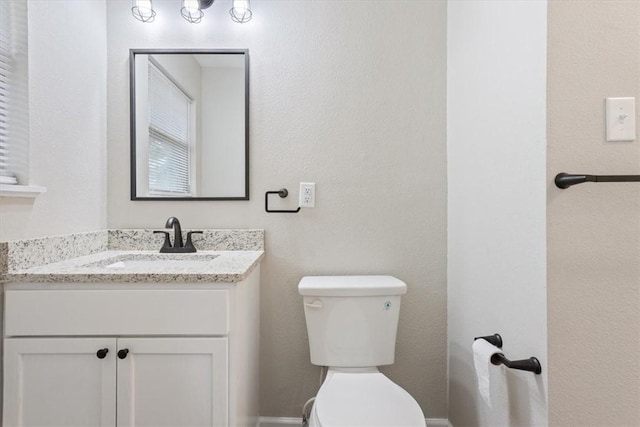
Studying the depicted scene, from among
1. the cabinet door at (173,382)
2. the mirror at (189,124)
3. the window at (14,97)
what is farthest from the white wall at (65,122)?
the cabinet door at (173,382)

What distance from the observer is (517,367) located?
40.3 inches

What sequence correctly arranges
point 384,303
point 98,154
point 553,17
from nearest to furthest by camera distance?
point 553,17
point 384,303
point 98,154

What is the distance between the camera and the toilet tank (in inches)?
60.9

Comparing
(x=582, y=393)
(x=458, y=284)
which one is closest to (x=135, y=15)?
(x=458, y=284)

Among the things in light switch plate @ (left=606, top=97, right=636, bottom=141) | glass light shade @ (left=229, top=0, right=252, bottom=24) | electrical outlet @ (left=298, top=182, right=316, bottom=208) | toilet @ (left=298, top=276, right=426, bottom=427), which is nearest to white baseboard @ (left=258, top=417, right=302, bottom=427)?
toilet @ (left=298, top=276, right=426, bottom=427)

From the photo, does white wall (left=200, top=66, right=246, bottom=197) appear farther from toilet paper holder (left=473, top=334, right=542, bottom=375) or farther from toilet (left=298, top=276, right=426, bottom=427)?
toilet paper holder (left=473, top=334, right=542, bottom=375)

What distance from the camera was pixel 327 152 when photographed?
69.6 inches

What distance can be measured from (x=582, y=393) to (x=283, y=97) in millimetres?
1616

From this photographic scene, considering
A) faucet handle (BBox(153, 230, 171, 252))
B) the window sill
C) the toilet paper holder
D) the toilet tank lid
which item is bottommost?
the toilet paper holder

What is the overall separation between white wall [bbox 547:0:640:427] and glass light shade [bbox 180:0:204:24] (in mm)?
1491

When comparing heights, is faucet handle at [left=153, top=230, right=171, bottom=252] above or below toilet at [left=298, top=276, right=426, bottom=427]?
above

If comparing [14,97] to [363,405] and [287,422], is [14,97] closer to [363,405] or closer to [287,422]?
[363,405]

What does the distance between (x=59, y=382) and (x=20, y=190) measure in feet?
2.16

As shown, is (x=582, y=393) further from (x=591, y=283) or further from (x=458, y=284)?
(x=458, y=284)
